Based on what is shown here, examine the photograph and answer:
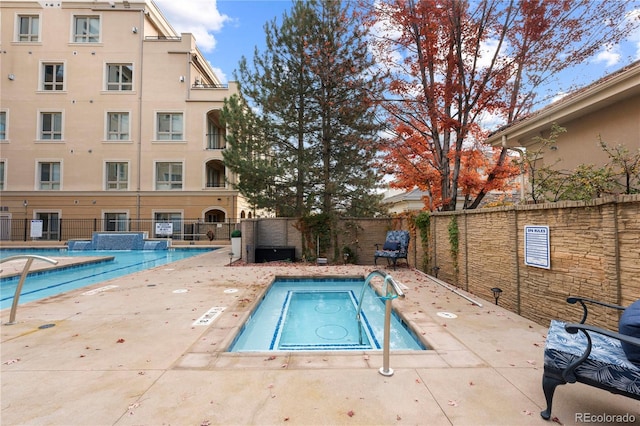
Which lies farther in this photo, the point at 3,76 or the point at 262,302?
the point at 3,76

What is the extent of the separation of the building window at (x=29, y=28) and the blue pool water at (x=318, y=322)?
85.0 ft

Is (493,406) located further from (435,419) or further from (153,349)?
(153,349)

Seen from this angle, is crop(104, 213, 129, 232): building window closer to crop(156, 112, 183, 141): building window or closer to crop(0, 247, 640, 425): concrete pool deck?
crop(156, 112, 183, 141): building window

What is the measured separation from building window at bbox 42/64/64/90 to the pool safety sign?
1075 inches

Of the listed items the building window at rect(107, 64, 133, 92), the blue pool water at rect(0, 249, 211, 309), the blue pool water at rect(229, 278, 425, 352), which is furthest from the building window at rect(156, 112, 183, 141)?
the blue pool water at rect(229, 278, 425, 352)

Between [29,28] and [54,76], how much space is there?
3648mm

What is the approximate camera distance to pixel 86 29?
2048 centimetres

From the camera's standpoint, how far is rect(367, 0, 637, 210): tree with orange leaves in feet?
27.2

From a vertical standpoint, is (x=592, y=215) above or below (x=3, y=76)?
below

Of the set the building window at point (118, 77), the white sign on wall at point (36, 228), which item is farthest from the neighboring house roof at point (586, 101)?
the white sign on wall at point (36, 228)

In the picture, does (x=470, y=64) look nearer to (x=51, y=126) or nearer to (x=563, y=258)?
(x=563, y=258)

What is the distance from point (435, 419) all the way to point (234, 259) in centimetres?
1057

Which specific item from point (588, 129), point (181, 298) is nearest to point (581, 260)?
point (588, 129)

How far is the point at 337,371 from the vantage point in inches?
112
